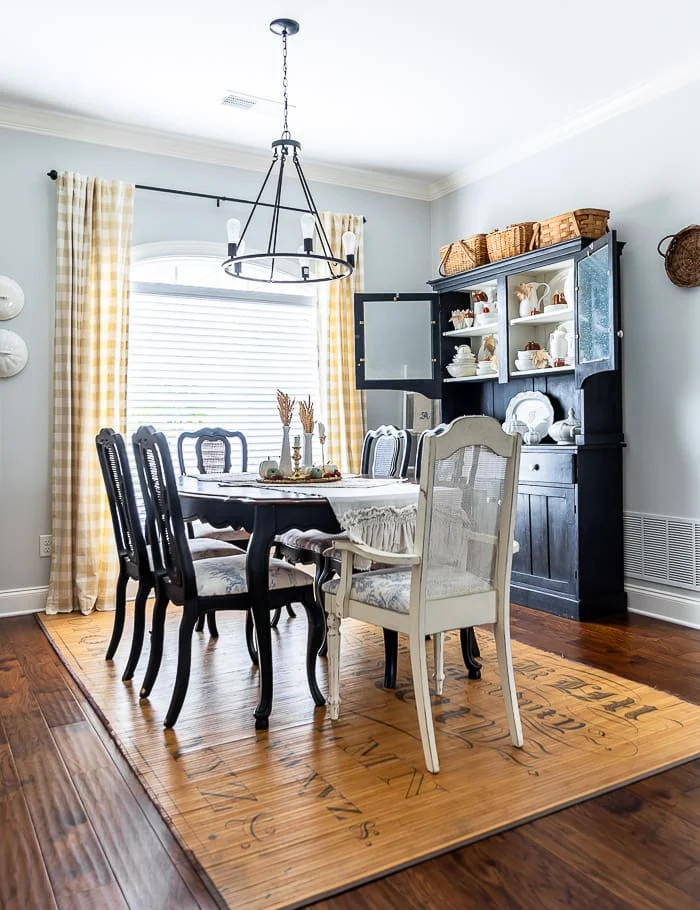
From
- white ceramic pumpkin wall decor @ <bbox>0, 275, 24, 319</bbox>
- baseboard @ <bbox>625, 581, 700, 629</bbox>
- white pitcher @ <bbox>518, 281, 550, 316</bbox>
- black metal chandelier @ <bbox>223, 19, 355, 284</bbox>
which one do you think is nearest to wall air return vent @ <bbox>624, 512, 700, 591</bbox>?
baseboard @ <bbox>625, 581, 700, 629</bbox>

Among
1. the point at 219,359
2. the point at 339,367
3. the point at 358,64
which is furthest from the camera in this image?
the point at 339,367

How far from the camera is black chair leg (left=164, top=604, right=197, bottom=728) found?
2.58m

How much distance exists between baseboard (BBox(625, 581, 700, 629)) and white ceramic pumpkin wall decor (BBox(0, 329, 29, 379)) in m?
3.80

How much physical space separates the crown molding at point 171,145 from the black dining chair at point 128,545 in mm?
2341

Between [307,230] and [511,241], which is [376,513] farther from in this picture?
[511,241]

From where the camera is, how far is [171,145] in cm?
482

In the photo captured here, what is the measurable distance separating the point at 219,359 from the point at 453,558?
322 centimetres

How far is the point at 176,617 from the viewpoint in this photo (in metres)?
4.39

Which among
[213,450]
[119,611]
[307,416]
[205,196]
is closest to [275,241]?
[307,416]

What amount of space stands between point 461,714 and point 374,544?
69 centimetres

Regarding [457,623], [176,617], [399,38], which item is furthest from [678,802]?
[399,38]

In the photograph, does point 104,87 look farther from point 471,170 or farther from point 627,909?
point 627,909

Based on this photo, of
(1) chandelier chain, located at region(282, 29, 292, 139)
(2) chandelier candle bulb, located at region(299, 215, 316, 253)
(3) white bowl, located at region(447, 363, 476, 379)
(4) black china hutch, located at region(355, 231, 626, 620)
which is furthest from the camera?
(3) white bowl, located at region(447, 363, 476, 379)

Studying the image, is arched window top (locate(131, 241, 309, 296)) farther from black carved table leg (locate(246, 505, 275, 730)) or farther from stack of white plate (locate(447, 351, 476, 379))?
black carved table leg (locate(246, 505, 275, 730))
